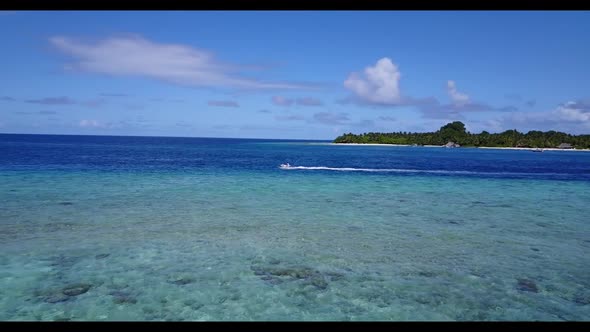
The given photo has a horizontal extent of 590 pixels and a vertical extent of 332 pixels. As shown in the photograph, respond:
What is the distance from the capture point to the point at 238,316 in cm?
774

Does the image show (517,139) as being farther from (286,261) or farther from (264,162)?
(286,261)

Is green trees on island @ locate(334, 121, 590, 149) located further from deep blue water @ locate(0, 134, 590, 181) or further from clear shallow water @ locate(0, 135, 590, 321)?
clear shallow water @ locate(0, 135, 590, 321)

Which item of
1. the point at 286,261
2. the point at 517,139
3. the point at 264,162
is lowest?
the point at 264,162

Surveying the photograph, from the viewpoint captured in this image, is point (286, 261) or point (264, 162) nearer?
point (286, 261)

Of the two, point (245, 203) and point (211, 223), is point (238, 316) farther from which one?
point (245, 203)

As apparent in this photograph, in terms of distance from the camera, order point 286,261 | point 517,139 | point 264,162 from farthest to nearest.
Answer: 1. point 517,139
2. point 264,162
3. point 286,261

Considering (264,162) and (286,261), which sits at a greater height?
(286,261)

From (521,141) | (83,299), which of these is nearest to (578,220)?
(83,299)

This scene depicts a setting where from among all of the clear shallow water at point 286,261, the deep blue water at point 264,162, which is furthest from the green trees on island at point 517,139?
the clear shallow water at point 286,261

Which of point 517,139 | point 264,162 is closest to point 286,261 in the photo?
point 264,162

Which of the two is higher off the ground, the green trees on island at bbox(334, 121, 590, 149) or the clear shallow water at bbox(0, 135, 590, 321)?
the green trees on island at bbox(334, 121, 590, 149)

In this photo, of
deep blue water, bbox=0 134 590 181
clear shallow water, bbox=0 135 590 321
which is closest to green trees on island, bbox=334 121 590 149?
deep blue water, bbox=0 134 590 181

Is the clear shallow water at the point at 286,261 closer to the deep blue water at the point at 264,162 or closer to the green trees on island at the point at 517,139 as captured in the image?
the deep blue water at the point at 264,162
